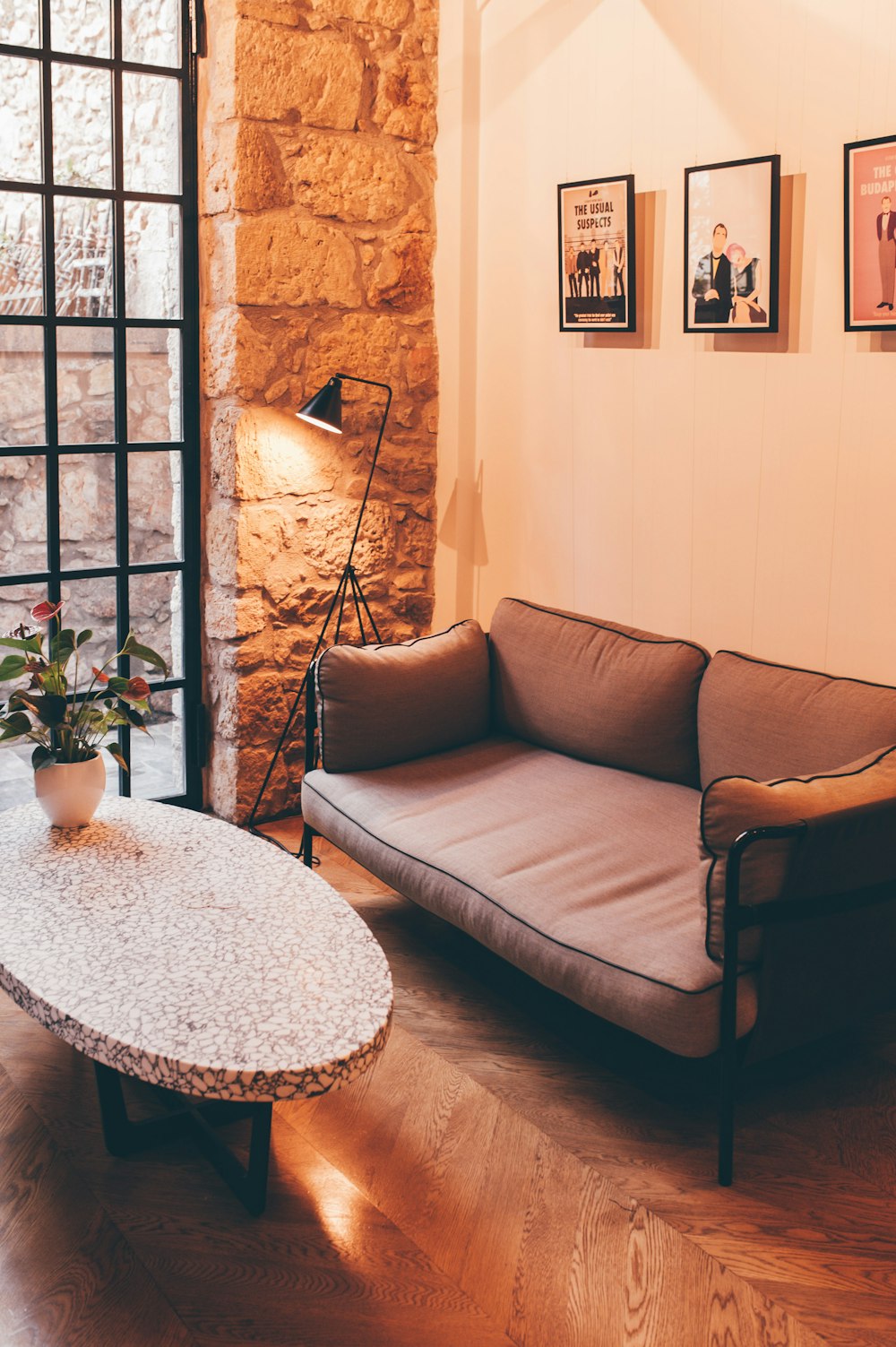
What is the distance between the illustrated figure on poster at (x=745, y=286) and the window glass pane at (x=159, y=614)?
1955 millimetres

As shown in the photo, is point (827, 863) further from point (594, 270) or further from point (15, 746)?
point (15, 746)

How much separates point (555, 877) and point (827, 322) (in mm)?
1527

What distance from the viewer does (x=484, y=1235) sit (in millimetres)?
2229

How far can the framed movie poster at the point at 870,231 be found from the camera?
287 cm

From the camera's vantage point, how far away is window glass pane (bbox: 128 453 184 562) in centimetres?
392

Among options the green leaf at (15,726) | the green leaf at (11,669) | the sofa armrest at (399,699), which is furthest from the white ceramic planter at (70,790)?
the sofa armrest at (399,699)

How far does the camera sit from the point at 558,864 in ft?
9.43

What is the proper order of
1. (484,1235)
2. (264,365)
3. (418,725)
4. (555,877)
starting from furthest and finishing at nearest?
(264,365), (418,725), (555,877), (484,1235)

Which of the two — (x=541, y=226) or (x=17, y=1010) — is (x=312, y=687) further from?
(x=541, y=226)

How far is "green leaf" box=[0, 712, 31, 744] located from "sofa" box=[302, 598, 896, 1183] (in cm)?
90

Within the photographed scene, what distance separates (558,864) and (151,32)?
2.76m

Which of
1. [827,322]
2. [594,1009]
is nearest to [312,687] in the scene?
[594,1009]

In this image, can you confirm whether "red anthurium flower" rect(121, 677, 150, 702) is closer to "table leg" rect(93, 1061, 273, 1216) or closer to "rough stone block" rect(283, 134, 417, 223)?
"table leg" rect(93, 1061, 273, 1216)

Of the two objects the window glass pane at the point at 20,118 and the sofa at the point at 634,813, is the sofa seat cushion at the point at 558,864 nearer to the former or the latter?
the sofa at the point at 634,813
